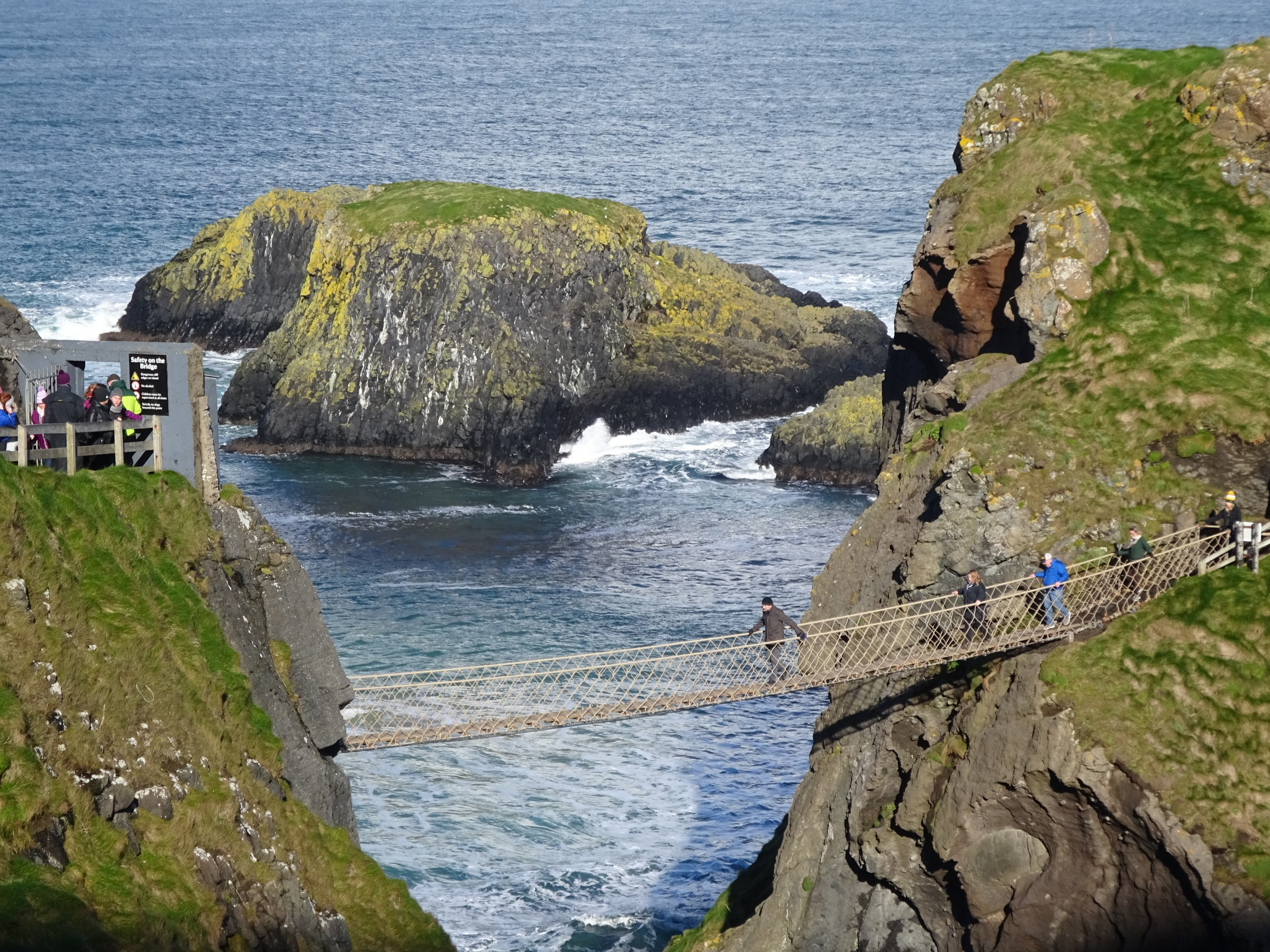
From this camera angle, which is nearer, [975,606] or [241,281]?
[975,606]

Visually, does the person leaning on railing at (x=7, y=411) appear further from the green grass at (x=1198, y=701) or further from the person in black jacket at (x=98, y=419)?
the green grass at (x=1198, y=701)

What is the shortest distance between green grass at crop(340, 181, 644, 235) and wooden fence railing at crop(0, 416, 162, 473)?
1527 inches

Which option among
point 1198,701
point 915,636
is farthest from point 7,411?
point 1198,701

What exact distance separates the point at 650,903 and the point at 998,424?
38.3 ft

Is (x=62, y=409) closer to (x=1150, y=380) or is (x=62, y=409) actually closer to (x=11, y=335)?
(x=11, y=335)

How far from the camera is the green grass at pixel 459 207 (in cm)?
6353

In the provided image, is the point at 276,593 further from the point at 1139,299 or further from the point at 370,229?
the point at 370,229

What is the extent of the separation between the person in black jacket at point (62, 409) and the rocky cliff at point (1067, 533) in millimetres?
13711

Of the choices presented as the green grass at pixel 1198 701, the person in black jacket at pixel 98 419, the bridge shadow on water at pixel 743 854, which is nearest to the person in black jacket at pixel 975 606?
the bridge shadow on water at pixel 743 854

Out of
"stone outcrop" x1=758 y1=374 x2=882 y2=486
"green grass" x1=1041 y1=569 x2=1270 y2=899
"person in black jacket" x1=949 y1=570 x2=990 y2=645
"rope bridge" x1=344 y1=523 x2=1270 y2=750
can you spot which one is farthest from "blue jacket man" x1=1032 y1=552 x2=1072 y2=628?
"stone outcrop" x1=758 y1=374 x2=882 y2=486

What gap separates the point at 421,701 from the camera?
1519 inches

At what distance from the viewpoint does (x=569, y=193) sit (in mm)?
98938

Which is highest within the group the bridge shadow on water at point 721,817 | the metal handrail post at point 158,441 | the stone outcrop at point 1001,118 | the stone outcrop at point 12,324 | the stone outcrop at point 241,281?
the stone outcrop at point 1001,118

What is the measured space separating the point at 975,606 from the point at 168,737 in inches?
519
